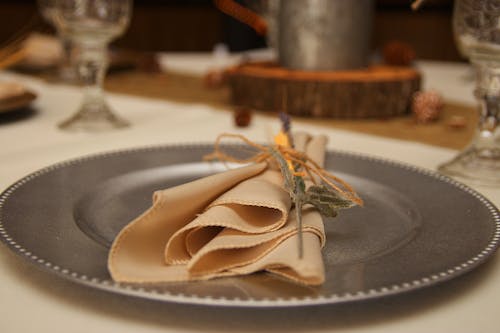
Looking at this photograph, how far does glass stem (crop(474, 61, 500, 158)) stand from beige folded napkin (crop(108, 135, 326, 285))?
14.1 inches

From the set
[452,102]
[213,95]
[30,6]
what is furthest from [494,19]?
[30,6]

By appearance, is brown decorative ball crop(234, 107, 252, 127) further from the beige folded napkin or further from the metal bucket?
the beige folded napkin

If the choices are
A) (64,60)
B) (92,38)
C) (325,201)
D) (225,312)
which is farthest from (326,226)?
(64,60)

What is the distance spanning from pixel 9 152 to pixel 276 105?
0.50 meters

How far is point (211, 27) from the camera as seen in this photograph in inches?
142

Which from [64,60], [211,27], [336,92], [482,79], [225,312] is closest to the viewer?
[225,312]

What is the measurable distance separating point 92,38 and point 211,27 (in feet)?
8.65

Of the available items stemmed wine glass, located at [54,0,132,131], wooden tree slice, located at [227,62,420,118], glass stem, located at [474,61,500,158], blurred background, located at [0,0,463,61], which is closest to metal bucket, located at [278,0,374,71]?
wooden tree slice, located at [227,62,420,118]

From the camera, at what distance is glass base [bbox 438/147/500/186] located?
771 millimetres

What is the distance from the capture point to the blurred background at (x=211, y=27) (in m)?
3.25

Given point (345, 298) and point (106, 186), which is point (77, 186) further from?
point (345, 298)

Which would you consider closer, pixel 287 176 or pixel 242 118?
pixel 287 176

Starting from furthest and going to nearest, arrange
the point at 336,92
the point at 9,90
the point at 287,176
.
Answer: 1. the point at 336,92
2. the point at 9,90
3. the point at 287,176

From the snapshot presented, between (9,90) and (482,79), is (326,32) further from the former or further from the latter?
(9,90)
